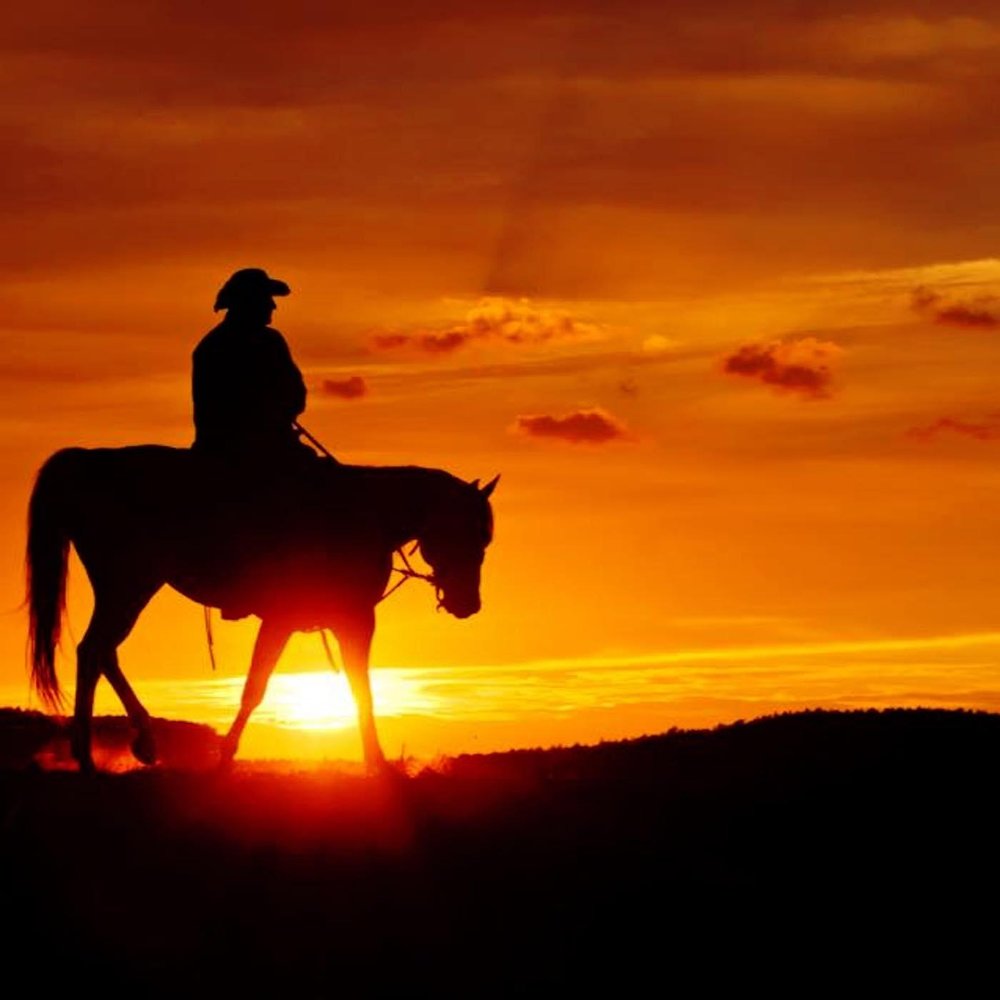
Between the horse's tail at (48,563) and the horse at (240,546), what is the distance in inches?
0.4

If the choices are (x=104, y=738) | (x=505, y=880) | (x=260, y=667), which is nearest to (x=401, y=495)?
(x=260, y=667)

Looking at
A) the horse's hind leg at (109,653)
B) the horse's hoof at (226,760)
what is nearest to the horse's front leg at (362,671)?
the horse's hoof at (226,760)

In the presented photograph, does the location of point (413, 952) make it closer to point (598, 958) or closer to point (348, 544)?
point (598, 958)

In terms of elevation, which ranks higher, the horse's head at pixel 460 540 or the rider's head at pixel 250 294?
the rider's head at pixel 250 294

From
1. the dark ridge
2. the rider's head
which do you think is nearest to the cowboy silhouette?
the rider's head

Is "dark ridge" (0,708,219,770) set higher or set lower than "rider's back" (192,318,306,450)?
lower

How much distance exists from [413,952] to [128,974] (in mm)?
2246

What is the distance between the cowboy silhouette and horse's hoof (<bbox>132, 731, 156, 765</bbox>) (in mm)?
3022

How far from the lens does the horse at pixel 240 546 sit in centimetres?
2406

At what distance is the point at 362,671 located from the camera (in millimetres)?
24000

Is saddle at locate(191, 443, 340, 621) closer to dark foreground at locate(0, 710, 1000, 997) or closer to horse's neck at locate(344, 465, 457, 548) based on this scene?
horse's neck at locate(344, 465, 457, 548)

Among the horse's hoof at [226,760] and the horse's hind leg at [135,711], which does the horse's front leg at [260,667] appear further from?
the horse's hind leg at [135,711]

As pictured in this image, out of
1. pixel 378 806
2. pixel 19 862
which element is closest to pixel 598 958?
pixel 378 806

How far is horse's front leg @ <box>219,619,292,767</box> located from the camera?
24219 millimetres
